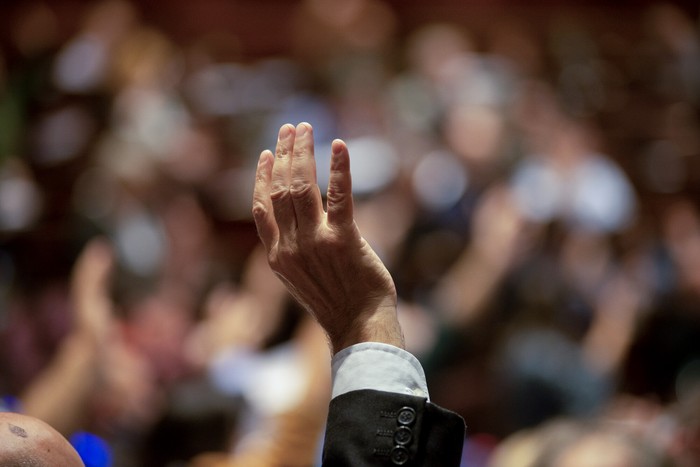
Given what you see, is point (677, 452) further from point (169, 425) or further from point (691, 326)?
point (691, 326)

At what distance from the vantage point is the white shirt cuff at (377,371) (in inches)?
30.6

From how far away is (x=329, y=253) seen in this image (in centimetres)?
82

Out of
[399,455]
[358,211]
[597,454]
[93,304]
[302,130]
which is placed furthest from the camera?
[358,211]

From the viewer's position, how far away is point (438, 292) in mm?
2393

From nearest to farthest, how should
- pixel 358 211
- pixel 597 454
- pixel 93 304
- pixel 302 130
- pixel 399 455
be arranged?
pixel 399 455, pixel 302 130, pixel 597 454, pixel 93 304, pixel 358 211

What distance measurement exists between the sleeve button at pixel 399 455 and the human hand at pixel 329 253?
10 cm

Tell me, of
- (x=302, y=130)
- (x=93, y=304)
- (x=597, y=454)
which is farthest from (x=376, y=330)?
(x=93, y=304)

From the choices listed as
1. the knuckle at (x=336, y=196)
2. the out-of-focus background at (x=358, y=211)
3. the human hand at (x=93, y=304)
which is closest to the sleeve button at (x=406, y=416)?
the knuckle at (x=336, y=196)

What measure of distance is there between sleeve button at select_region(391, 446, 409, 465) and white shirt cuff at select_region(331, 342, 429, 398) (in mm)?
48

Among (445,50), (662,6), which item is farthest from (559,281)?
(662,6)

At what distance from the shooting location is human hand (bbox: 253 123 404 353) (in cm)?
81

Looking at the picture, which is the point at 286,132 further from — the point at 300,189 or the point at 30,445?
the point at 30,445

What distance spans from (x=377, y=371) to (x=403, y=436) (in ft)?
0.18

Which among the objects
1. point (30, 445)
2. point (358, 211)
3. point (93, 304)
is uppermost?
point (30, 445)
